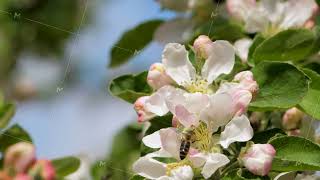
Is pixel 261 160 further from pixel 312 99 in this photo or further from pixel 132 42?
pixel 132 42

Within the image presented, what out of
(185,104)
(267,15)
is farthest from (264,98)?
(267,15)

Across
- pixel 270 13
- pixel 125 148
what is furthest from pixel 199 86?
pixel 125 148

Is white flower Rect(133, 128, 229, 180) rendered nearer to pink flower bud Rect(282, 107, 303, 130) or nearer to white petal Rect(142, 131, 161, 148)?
white petal Rect(142, 131, 161, 148)

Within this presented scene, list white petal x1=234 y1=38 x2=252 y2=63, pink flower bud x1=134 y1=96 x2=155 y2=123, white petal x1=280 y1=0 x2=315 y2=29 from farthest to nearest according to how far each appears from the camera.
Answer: white petal x1=280 y1=0 x2=315 y2=29 < white petal x1=234 y1=38 x2=252 y2=63 < pink flower bud x1=134 y1=96 x2=155 y2=123

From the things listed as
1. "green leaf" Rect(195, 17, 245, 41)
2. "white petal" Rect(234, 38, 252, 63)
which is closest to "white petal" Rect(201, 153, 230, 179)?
"white petal" Rect(234, 38, 252, 63)

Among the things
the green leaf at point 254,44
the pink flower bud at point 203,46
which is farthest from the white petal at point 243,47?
the pink flower bud at point 203,46

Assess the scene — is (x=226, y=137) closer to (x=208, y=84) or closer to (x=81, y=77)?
(x=208, y=84)
